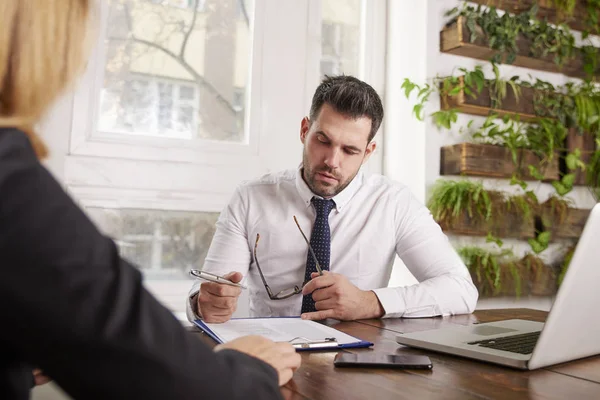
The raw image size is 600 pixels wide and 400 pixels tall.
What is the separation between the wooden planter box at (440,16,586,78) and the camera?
2.81m

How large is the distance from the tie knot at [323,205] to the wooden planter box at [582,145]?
1.75 m

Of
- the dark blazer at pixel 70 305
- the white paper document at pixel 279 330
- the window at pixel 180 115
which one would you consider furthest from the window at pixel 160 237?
the dark blazer at pixel 70 305

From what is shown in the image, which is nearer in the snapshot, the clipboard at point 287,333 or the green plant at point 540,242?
the clipboard at point 287,333

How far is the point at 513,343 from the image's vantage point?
115 centimetres

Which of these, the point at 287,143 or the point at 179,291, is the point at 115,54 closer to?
the point at 287,143

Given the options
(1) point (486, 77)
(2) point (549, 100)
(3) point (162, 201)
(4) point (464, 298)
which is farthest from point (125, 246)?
(2) point (549, 100)

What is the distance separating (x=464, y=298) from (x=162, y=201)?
1437 mm

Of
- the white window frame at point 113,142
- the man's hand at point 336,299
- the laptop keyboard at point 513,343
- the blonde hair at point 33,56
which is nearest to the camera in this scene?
the blonde hair at point 33,56

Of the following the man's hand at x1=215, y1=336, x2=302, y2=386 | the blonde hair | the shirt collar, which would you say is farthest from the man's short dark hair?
the blonde hair

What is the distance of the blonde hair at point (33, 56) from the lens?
1.82ft

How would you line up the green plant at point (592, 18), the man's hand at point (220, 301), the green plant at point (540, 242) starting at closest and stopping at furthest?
1. the man's hand at point (220, 301)
2. the green plant at point (540, 242)
3. the green plant at point (592, 18)

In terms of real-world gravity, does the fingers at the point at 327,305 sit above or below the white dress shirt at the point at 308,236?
below

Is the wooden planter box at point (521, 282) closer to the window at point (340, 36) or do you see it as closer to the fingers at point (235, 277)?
the window at point (340, 36)

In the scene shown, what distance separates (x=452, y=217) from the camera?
9.03ft
